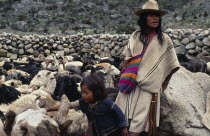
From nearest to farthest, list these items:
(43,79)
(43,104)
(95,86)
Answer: (95,86), (43,104), (43,79)

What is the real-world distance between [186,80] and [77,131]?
6.17ft

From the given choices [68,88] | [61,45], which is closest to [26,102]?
[68,88]

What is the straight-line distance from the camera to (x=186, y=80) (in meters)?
4.77

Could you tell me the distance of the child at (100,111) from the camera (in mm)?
2898

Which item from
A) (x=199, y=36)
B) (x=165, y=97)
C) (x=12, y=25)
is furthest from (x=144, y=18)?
(x=12, y=25)

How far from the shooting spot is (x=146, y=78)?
329 cm

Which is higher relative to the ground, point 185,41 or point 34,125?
point 34,125

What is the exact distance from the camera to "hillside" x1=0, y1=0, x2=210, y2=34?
83.7ft

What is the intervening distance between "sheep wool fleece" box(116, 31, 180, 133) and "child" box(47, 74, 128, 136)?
373mm

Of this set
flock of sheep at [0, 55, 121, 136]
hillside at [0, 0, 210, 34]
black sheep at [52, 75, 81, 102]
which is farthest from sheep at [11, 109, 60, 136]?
hillside at [0, 0, 210, 34]

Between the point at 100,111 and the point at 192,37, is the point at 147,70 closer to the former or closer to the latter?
the point at 100,111

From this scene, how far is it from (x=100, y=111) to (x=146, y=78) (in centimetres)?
69

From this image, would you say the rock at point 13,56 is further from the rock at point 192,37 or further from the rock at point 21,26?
the rock at point 21,26

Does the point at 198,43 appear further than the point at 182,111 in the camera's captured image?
Yes
